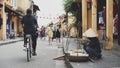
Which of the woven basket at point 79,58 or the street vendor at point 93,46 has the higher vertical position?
the street vendor at point 93,46

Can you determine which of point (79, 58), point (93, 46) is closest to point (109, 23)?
point (93, 46)

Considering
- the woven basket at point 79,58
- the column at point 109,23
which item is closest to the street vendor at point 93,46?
the woven basket at point 79,58

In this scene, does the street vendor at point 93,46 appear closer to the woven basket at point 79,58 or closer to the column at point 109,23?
the woven basket at point 79,58

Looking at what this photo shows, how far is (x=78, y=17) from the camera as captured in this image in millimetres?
37250

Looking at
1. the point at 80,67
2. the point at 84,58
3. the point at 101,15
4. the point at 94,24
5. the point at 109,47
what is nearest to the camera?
the point at 80,67

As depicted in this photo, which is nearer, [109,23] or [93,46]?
[93,46]

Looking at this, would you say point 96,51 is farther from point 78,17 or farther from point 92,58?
point 78,17

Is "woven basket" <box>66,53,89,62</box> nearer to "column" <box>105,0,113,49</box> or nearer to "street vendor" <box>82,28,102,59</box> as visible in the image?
"street vendor" <box>82,28,102,59</box>

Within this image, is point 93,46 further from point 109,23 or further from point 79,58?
point 109,23

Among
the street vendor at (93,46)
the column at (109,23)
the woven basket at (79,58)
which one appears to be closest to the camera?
the woven basket at (79,58)

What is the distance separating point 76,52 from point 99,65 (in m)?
1.86

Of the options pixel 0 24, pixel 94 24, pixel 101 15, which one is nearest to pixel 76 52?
pixel 94 24

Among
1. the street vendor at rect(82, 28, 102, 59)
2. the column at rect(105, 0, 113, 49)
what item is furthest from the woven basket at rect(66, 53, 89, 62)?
the column at rect(105, 0, 113, 49)

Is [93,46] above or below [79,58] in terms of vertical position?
above
